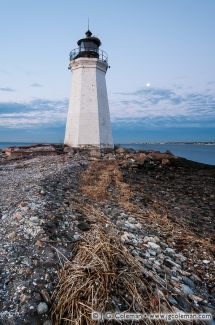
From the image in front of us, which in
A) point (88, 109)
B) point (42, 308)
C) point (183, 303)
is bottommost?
point (183, 303)

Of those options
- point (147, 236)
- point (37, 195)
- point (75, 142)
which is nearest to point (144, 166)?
point (75, 142)

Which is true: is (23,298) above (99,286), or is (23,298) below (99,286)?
below

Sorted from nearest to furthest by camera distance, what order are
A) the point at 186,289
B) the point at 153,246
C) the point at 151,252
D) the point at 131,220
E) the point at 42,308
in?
1. the point at 42,308
2. the point at 186,289
3. the point at 151,252
4. the point at 153,246
5. the point at 131,220

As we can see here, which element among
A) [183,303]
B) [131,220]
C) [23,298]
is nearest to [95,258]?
[23,298]

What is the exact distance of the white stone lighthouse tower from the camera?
27016 millimetres

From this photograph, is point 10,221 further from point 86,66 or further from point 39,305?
point 86,66

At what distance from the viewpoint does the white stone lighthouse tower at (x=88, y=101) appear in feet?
88.6

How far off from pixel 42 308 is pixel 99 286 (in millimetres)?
718

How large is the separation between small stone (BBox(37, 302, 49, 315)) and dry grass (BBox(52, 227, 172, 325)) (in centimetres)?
12

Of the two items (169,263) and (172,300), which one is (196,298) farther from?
(169,263)

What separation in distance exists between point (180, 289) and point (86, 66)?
2646 cm

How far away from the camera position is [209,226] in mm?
8266

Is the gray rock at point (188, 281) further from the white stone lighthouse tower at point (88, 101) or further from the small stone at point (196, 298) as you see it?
the white stone lighthouse tower at point (88, 101)

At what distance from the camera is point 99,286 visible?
132 inches
